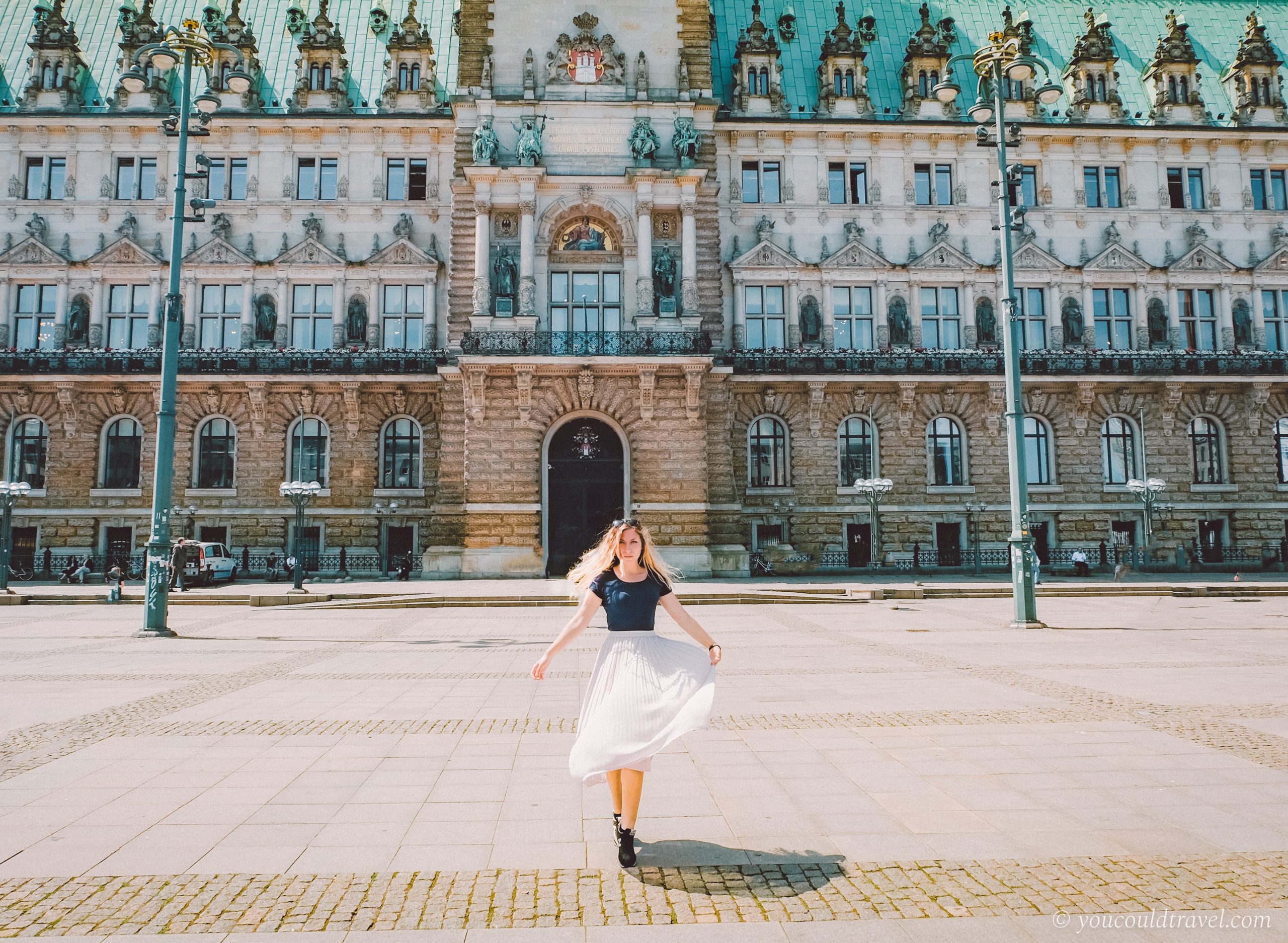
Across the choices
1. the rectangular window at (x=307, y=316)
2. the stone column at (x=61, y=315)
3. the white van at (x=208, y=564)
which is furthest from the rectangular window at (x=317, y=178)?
the white van at (x=208, y=564)

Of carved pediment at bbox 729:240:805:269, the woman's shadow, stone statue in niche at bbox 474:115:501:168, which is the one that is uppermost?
stone statue in niche at bbox 474:115:501:168

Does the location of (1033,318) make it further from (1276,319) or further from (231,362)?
(231,362)

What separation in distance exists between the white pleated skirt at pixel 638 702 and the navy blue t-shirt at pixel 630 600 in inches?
2.5

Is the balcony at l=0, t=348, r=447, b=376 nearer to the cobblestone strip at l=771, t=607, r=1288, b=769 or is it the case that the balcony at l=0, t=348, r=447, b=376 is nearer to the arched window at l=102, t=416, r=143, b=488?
the arched window at l=102, t=416, r=143, b=488

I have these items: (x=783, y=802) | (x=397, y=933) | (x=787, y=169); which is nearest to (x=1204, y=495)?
(x=787, y=169)

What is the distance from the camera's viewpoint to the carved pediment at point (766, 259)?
3631 cm

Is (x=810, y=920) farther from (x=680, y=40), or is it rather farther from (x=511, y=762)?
Answer: (x=680, y=40)

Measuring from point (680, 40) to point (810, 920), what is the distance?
37.3 meters

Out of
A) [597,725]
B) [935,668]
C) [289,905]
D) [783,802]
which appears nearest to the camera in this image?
[289,905]

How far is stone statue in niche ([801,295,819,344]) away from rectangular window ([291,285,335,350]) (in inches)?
801

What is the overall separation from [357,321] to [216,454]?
812 cm

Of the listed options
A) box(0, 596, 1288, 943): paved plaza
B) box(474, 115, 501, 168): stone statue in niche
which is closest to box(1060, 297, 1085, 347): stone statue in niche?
box(474, 115, 501, 168): stone statue in niche

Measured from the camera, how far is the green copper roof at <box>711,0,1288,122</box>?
130 ft

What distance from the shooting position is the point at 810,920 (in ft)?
14.0
